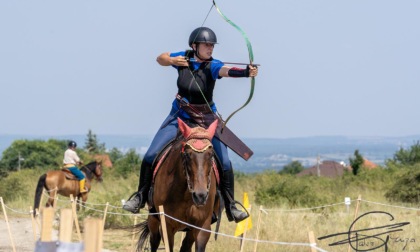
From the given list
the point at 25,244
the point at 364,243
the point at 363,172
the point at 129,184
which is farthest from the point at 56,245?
the point at 363,172

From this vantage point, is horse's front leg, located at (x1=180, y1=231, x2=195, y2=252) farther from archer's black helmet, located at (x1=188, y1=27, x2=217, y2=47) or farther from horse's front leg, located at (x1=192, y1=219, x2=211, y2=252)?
archer's black helmet, located at (x1=188, y1=27, x2=217, y2=47)

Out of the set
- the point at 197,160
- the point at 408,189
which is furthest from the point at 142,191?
the point at 408,189

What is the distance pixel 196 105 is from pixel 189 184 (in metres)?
1.51

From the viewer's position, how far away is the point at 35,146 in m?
91.4

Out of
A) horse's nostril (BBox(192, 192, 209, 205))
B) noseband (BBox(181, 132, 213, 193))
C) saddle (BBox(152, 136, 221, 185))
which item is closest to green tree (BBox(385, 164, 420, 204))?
saddle (BBox(152, 136, 221, 185))

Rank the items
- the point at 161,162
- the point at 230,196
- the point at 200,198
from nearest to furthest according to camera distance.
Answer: the point at 200,198 < the point at 161,162 < the point at 230,196

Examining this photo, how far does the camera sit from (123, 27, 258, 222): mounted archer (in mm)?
10469

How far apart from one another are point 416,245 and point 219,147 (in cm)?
533

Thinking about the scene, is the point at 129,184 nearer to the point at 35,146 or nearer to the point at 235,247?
the point at 235,247

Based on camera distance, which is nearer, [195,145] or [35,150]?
[195,145]

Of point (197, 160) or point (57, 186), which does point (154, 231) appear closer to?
point (197, 160)

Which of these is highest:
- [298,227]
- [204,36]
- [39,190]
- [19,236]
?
[204,36]

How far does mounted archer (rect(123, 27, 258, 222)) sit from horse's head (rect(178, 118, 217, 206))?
2.66 feet

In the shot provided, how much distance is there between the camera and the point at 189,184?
945 cm
